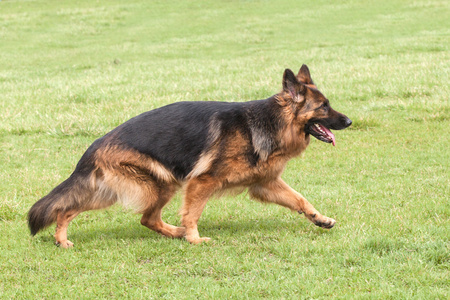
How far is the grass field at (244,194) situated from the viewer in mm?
4559

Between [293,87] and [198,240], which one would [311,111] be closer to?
[293,87]

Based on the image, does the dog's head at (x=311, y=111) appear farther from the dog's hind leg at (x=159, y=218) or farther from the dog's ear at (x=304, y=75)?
the dog's hind leg at (x=159, y=218)

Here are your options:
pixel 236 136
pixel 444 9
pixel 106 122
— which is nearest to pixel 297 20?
pixel 444 9

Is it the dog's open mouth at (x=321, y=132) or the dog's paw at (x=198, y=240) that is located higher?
the dog's open mouth at (x=321, y=132)

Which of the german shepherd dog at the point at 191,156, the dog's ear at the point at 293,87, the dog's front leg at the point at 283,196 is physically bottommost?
the dog's front leg at the point at 283,196

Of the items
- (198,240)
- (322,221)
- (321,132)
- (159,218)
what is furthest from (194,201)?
(321,132)

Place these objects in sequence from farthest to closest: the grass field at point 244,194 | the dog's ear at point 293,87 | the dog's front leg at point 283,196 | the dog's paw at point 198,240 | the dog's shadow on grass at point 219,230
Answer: the dog's front leg at point 283,196, the dog's shadow on grass at point 219,230, the dog's paw at point 198,240, the dog's ear at point 293,87, the grass field at point 244,194

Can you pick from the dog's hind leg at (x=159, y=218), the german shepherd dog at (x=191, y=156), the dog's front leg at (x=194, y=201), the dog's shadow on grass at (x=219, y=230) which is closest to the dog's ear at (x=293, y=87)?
the german shepherd dog at (x=191, y=156)

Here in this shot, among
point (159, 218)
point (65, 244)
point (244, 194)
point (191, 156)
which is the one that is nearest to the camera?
point (65, 244)

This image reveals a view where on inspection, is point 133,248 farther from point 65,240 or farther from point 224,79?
point 224,79

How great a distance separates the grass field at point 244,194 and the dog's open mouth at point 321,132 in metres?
0.92

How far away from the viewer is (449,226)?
17.7ft

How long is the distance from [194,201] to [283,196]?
3.23 ft

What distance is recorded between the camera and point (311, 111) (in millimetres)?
5625
